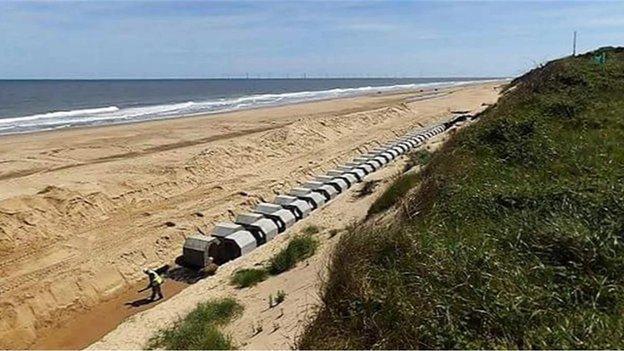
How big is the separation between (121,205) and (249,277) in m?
8.02

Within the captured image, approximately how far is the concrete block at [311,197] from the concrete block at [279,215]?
1079mm

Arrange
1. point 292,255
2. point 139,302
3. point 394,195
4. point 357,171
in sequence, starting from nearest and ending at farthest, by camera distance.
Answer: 1. point 292,255
2. point 139,302
3. point 394,195
4. point 357,171

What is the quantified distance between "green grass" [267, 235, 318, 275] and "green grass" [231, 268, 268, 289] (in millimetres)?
209

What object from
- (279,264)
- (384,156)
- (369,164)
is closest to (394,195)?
(279,264)

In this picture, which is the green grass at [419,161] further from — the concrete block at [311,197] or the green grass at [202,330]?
the green grass at [202,330]

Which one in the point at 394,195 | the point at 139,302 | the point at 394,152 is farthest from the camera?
the point at 394,152

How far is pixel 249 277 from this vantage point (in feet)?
37.7

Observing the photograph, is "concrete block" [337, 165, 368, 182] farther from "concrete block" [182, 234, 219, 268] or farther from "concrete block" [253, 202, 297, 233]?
"concrete block" [182, 234, 219, 268]

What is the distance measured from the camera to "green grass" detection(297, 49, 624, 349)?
4781 millimetres

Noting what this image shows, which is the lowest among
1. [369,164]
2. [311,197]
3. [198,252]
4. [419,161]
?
[198,252]

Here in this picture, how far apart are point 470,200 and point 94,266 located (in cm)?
989

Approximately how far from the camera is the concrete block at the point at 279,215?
50.3 feet

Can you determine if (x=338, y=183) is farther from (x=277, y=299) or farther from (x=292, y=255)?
(x=277, y=299)

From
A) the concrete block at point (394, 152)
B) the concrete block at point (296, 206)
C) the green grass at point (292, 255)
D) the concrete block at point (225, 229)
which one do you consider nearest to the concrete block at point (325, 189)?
the concrete block at point (296, 206)
